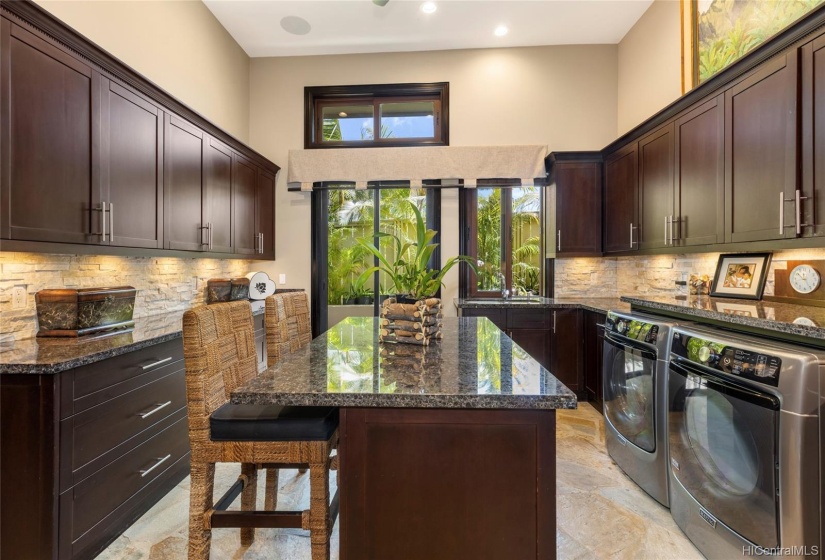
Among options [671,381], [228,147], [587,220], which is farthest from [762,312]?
[228,147]

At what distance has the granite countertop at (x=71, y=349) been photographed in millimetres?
1433

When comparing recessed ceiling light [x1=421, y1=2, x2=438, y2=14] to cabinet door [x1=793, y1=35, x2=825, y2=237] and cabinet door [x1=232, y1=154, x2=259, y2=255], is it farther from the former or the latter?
cabinet door [x1=793, y1=35, x2=825, y2=237]

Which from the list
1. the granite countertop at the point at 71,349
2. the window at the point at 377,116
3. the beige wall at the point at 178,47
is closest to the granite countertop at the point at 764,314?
the granite countertop at the point at 71,349

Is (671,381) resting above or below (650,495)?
above

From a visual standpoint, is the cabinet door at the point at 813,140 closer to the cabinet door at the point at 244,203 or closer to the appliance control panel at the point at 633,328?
the appliance control panel at the point at 633,328

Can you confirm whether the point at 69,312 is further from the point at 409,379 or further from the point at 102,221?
the point at 409,379

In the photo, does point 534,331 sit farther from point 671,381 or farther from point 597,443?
point 671,381

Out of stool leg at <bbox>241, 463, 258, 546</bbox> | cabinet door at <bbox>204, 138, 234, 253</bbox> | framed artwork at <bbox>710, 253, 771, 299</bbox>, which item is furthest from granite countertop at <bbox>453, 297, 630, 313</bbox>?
stool leg at <bbox>241, 463, 258, 546</bbox>

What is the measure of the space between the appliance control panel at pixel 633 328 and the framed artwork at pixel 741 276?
81 centimetres

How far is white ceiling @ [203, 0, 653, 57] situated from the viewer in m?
3.47

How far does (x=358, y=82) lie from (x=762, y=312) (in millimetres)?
4176

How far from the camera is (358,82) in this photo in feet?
13.9

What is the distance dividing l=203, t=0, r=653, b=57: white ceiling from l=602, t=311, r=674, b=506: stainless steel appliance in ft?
9.99

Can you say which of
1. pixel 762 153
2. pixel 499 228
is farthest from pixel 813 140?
pixel 499 228
